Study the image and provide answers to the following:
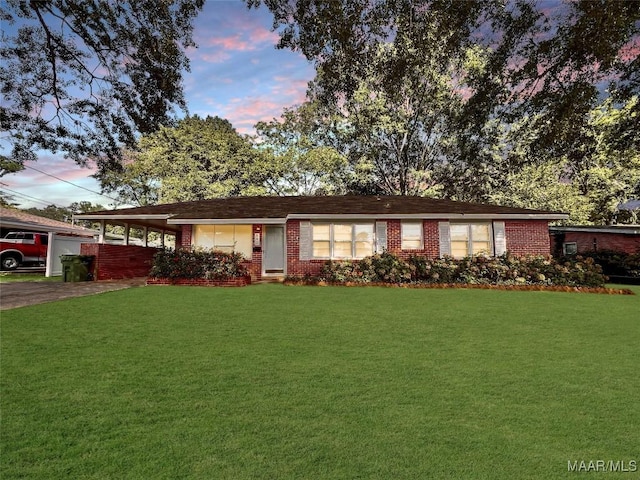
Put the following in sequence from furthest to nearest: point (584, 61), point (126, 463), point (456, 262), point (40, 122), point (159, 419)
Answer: point (456, 262), point (40, 122), point (584, 61), point (159, 419), point (126, 463)

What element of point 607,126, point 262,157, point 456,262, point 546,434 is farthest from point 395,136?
point 546,434

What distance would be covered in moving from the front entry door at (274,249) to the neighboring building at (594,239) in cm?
1761

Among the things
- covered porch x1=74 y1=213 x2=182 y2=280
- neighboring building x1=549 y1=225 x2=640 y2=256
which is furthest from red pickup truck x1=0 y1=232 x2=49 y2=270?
neighboring building x1=549 y1=225 x2=640 y2=256

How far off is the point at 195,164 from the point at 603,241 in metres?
30.5

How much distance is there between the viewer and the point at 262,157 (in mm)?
33500

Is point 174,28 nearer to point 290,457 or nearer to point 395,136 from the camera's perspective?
point 290,457

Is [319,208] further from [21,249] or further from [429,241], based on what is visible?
[21,249]

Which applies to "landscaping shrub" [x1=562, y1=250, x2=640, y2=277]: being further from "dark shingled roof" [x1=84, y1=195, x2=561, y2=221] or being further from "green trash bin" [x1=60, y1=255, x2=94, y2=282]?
"green trash bin" [x1=60, y1=255, x2=94, y2=282]

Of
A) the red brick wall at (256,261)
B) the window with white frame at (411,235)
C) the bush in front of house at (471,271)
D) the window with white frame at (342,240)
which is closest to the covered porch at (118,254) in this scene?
the red brick wall at (256,261)

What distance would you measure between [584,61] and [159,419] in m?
9.85

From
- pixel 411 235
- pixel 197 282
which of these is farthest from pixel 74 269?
pixel 411 235

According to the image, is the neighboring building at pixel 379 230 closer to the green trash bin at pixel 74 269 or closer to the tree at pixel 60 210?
the green trash bin at pixel 74 269

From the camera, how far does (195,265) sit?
15.4 m

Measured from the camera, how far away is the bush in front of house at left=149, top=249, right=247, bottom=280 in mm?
15211
